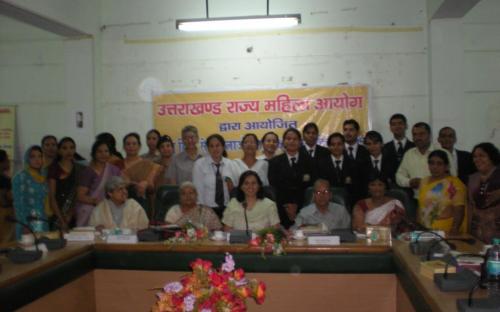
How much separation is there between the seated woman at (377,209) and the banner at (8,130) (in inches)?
167

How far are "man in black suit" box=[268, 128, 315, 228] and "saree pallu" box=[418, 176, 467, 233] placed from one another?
0.92 m

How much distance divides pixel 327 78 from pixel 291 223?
6.30 ft

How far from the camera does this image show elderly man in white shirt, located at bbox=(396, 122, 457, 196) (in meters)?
4.26

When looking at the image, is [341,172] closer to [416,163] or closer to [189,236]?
[416,163]

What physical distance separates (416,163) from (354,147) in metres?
0.54

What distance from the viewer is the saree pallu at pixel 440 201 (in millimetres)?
3570

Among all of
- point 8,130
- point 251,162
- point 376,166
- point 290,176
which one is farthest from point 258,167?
point 8,130

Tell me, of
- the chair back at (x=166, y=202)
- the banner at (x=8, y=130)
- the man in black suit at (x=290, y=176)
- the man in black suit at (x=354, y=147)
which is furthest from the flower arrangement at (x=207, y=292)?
the banner at (x=8, y=130)

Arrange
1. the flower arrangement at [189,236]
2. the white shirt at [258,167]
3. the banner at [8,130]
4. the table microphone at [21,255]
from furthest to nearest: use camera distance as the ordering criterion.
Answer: the banner at [8,130] < the white shirt at [258,167] < the flower arrangement at [189,236] < the table microphone at [21,255]

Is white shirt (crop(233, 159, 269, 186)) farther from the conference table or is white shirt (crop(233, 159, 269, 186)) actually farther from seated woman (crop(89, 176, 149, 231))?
the conference table

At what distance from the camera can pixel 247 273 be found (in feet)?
9.39

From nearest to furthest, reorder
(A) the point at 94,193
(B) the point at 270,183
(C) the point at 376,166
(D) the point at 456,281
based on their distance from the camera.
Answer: (D) the point at 456,281, (A) the point at 94,193, (B) the point at 270,183, (C) the point at 376,166

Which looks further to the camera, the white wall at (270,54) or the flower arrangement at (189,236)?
the white wall at (270,54)

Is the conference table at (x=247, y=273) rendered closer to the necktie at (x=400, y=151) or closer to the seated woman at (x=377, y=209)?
the seated woman at (x=377, y=209)
